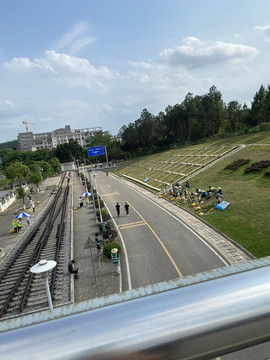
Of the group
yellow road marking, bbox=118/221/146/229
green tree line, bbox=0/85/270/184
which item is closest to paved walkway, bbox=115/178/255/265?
yellow road marking, bbox=118/221/146/229

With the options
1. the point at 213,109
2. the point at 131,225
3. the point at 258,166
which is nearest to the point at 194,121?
the point at 213,109

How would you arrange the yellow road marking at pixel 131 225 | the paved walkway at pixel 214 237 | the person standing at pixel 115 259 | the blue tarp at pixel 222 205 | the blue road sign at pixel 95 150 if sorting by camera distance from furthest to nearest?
the blue road sign at pixel 95 150 < the blue tarp at pixel 222 205 < the yellow road marking at pixel 131 225 < the paved walkway at pixel 214 237 < the person standing at pixel 115 259

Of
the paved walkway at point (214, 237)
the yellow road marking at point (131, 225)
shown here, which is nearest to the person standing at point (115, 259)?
the paved walkway at point (214, 237)

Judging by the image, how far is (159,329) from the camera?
94 centimetres

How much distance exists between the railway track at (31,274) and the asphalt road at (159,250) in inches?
157

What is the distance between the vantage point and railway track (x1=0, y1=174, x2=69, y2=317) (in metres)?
11.9

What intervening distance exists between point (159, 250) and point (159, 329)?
15.8 m

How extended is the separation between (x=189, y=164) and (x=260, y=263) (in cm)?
4207

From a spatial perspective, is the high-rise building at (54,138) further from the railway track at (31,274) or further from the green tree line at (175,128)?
the railway track at (31,274)

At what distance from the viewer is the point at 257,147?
36188mm

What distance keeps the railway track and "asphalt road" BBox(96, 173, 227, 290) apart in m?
4.00

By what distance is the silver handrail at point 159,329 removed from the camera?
34.9 inches

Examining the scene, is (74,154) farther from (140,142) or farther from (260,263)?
(260,263)

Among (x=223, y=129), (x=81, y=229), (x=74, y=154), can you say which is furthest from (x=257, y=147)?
(x=74, y=154)
